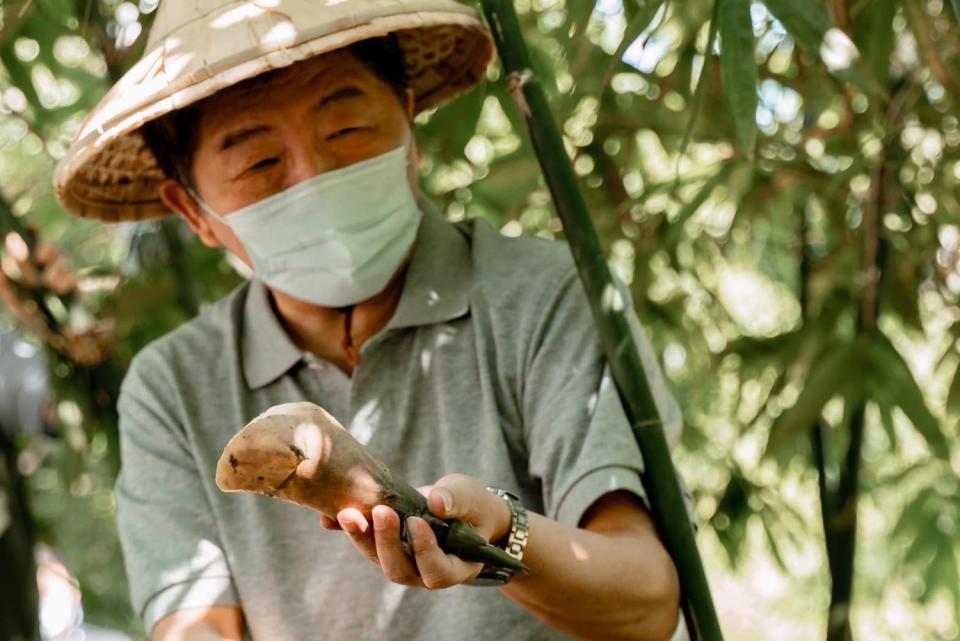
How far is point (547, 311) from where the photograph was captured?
1.50m

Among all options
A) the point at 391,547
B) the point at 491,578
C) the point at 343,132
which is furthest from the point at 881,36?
the point at 391,547

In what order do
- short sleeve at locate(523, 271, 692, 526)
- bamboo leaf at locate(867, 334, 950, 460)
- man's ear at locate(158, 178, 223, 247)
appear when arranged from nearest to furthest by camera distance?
short sleeve at locate(523, 271, 692, 526)
man's ear at locate(158, 178, 223, 247)
bamboo leaf at locate(867, 334, 950, 460)

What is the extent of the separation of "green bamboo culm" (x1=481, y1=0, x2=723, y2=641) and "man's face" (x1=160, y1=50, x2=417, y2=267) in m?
0.17

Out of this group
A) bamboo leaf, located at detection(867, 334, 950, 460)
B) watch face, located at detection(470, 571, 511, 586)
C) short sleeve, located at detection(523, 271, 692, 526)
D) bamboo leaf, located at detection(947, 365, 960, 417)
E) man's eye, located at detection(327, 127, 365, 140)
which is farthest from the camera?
bamboo leaf, located at detection(947, 365, 960, 417)

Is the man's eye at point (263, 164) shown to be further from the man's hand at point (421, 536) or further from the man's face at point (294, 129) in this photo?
Answer: the man's hand at point (421, 536)

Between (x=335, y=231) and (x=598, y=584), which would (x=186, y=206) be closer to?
(x=335, y=231)

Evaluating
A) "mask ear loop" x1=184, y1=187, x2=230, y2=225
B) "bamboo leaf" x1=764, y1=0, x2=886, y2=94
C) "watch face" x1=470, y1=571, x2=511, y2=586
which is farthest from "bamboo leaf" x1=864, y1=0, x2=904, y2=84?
"watch face" x1=470, y1=571, x2=511, y2=586

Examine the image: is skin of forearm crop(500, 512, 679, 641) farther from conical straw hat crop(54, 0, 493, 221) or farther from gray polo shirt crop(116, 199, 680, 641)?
conical straw hat crop(54, 0, 493, 221)

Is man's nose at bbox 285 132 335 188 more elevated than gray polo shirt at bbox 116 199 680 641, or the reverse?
man's nose at bbox 285 132 335 188

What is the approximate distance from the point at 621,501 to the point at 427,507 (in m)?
0.35

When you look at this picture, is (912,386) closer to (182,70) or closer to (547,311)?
(547,311)

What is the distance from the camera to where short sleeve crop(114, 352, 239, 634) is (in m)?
1.52

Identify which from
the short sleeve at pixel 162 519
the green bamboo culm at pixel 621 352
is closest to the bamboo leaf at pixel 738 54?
the green bamboo culm at pixel 621 352

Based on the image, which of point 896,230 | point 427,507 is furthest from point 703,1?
point 427,507
